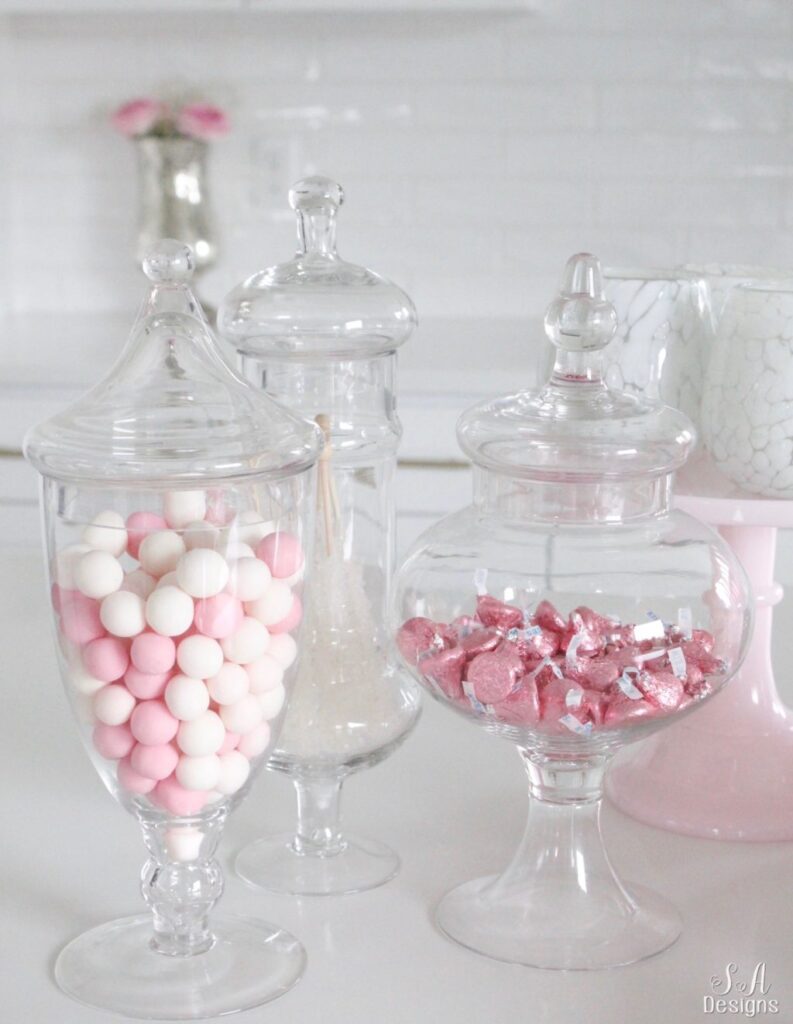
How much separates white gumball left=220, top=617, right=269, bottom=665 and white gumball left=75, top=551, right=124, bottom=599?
6 cm

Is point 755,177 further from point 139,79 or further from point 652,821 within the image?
point 652,821

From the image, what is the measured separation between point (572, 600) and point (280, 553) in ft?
0.53

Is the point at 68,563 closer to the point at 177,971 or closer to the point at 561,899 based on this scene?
the point at 177,971

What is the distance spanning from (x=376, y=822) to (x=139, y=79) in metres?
2.41

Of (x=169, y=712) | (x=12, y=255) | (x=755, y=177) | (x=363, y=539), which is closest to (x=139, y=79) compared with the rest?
(x=12, y=255)

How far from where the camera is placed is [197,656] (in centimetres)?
73

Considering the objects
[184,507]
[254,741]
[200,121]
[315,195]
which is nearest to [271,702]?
[254,741]

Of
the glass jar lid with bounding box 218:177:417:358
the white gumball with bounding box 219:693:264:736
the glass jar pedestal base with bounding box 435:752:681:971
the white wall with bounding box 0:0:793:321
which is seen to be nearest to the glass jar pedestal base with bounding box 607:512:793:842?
the glass jar pedestal base with bounding box 435:752:681:971

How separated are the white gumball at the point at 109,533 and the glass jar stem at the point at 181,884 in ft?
0.53

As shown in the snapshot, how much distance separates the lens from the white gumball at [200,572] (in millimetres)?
728

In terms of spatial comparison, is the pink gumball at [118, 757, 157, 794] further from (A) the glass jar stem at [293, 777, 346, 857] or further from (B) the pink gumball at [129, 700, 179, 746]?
(A) the glass jar stem at [293, 777, 346, 857]

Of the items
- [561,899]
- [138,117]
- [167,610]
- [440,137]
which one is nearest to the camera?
[167,610]

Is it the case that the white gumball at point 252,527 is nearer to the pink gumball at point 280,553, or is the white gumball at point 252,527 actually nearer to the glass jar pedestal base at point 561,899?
the pink gumball at point 280,553

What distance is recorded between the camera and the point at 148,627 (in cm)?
73
